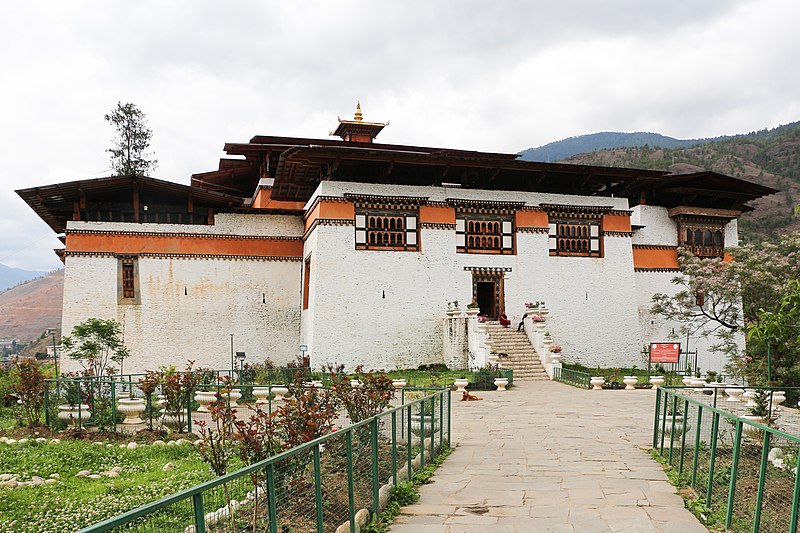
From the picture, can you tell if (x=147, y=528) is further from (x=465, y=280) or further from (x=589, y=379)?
(x=465, y=280)

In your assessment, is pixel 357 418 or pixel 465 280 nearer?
pixel 357 418

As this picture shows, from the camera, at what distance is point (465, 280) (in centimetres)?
2436

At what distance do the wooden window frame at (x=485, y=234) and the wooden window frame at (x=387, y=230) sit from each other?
1.68 m

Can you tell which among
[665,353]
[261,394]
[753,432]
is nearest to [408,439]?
[753,432]

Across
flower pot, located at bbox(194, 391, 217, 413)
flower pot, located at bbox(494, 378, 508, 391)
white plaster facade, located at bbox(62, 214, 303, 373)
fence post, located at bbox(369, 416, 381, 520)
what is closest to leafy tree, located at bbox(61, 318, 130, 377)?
white plaster facade, located at bbox(62, 214, 303, 373)

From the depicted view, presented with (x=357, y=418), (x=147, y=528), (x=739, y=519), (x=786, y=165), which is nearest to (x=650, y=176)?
(x=357, y=418)

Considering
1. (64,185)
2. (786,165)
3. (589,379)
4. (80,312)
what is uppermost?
(786,165)

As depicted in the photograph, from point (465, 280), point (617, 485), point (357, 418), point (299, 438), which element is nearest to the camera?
point (299, 438)

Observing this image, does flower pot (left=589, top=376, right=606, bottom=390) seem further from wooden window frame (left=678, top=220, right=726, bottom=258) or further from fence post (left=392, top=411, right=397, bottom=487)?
fence post (left=392, top=411, right=397, bottom=487)

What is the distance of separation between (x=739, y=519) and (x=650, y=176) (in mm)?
21783

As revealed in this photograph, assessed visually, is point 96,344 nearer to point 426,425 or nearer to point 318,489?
point 426,425

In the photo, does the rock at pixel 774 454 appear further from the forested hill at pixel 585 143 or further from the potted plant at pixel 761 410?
the forested hill at pixel 585 143

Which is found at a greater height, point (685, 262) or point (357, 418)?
point (685, 262)

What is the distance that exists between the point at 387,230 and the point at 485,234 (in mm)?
3604
